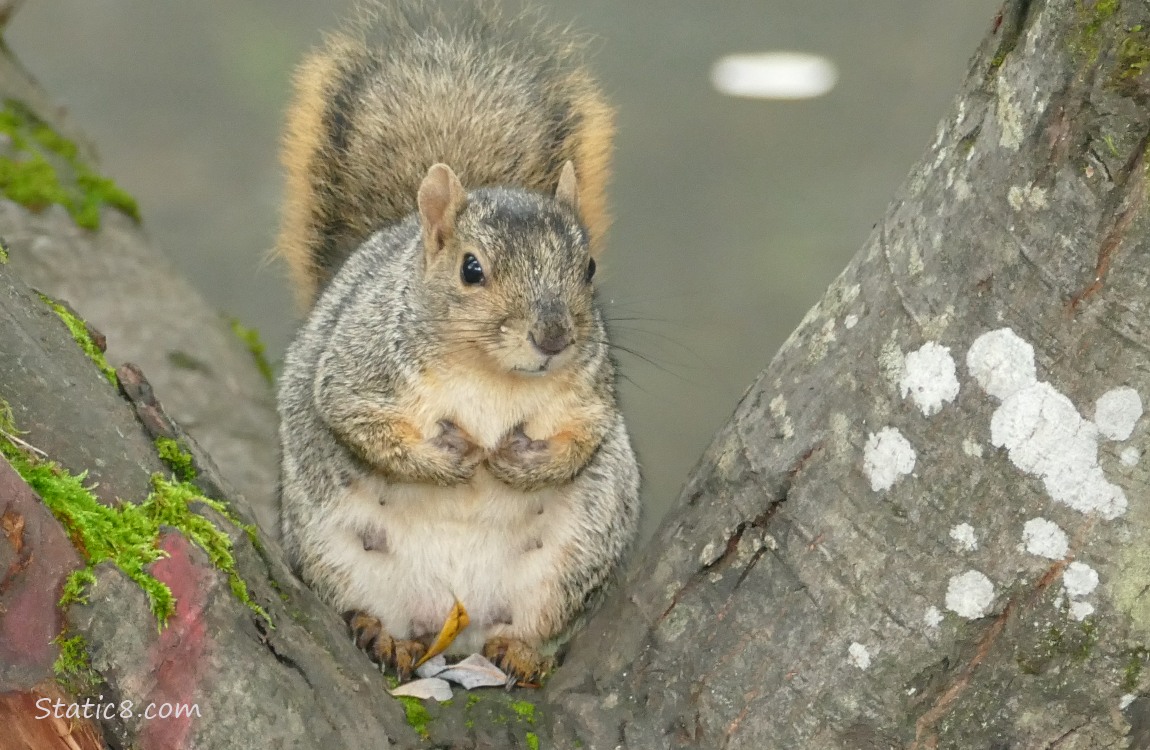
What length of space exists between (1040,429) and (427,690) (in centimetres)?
88

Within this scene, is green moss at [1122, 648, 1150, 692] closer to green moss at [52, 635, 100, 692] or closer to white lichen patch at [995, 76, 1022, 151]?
white lichen patch at [995, 76, 1022, 151]

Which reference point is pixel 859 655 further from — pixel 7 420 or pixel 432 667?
pixel 7 420

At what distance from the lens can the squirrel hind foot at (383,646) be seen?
1.92m

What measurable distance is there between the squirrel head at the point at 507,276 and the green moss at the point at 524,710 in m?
0.46

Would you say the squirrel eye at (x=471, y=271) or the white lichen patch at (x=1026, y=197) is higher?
the white lichen patch at (x=1026, y=197)

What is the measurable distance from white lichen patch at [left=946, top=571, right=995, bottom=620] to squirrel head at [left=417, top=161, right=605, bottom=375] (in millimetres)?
669

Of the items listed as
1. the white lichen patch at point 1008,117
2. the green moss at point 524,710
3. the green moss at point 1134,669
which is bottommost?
the green moss at point 524,710

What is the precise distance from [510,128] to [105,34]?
2.52 m

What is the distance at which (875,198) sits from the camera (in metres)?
4.10

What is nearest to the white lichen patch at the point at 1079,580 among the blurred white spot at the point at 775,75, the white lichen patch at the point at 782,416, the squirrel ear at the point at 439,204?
the white lichen patch at the point at 782,416

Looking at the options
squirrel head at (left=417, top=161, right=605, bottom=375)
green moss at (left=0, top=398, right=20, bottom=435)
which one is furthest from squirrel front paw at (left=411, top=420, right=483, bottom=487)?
green moss at (left=0, top=398, right=20, bottom=435)

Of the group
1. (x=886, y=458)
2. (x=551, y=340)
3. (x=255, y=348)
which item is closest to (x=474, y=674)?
(x=551, y=340)

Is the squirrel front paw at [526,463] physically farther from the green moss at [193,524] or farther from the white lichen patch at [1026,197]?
the white lichen patch at [1026,197]

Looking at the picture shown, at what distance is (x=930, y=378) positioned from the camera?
138 centimetres
